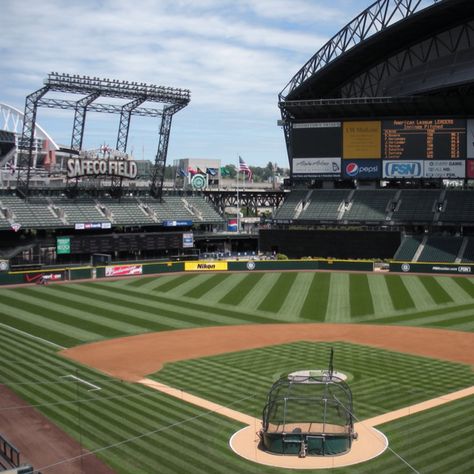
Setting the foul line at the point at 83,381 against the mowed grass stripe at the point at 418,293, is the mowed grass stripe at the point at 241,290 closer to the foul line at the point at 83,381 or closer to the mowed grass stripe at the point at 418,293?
the mowed grass stripe at the point at 418,293

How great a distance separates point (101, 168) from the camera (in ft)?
245

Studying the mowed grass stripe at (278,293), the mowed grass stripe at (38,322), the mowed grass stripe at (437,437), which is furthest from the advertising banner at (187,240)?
the mowed grass stripe at (437,437)

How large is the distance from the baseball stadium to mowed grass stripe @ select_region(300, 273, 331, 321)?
0.51 m

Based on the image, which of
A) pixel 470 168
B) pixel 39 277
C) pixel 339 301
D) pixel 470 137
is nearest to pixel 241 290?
pixel 339 301

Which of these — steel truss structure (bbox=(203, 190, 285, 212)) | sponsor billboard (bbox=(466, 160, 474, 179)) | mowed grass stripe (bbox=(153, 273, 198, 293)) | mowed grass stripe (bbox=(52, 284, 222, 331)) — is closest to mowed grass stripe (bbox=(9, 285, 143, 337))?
mowed grass stripe (bbox=(52, 284, 222, 331))

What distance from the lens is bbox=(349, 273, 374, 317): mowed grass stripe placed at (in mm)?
44344

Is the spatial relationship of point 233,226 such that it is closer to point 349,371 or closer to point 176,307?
point 176,307

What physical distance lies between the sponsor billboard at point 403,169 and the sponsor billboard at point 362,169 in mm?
843

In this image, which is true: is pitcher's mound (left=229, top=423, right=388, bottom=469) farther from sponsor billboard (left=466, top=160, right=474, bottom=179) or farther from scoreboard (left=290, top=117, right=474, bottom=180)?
scoreboard (left=290, top=117, right=474, bottom=180)

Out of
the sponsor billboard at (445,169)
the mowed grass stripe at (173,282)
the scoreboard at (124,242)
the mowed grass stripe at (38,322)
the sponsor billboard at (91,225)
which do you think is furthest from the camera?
the sponsor billboard at (445,169)

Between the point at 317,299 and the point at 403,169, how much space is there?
3210 centimetres

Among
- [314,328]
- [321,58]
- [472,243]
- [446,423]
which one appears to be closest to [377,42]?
[321,58]

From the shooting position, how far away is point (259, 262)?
6656cm

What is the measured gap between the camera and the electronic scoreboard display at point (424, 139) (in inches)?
2857
